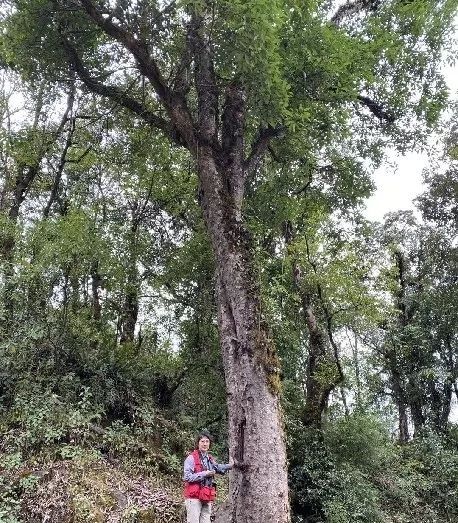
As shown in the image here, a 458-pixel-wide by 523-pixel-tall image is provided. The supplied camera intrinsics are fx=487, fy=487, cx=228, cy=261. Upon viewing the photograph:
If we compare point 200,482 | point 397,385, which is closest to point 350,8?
point 200,482

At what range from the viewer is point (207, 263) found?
32.9 ft

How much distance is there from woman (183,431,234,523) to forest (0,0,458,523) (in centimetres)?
27

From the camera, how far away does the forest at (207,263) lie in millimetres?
5949

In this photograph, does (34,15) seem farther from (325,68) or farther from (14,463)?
(14,463)

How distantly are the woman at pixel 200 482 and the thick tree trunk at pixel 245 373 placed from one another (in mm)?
263

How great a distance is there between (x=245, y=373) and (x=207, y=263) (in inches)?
184

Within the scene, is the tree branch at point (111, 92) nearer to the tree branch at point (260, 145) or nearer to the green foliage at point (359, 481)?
the tree branch at point (260, 145)

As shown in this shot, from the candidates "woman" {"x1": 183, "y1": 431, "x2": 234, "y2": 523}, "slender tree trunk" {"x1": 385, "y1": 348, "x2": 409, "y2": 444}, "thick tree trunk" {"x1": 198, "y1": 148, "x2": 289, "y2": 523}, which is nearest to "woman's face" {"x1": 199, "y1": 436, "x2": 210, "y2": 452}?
"woman" {"x1": 183, "y1": 431, "x2": 234, "y2": 523}

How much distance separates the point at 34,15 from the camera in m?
7.07

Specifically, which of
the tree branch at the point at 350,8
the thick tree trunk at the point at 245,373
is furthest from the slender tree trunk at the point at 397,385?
the thick tree trunk at the point at 245,373

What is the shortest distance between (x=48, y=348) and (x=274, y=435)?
4.90 meters

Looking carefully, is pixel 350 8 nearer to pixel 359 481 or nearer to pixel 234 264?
pixel 234 264

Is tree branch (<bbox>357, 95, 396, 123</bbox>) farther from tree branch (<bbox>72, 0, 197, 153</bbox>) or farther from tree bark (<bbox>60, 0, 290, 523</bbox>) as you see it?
tree branch (<bbox>72, 0, 197, 153</bbox>)

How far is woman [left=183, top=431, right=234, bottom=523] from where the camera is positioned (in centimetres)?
512
